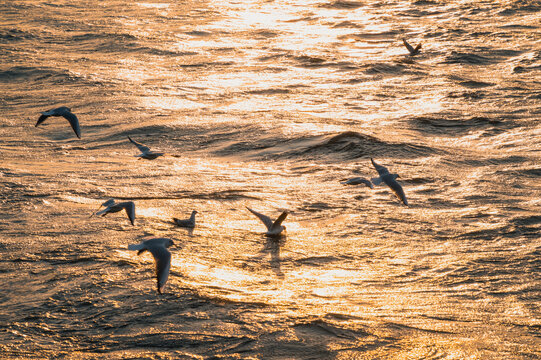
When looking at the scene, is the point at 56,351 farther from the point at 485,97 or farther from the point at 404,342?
the point at 485,97

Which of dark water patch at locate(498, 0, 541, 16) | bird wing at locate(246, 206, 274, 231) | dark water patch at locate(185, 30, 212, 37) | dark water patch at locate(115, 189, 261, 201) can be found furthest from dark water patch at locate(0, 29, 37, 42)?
bird wing at locate(246, 206, 274, 231)

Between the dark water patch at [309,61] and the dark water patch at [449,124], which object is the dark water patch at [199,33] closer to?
the dark water patch at [309,61]

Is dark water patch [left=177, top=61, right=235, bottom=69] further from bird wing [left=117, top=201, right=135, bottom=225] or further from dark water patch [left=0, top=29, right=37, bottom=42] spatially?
bird wing [left=117, top=201, right=135, bottom=225]

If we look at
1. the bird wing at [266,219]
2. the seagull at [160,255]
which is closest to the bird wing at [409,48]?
the bird wing at [266,219]

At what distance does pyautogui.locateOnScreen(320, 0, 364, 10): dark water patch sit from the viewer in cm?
2291

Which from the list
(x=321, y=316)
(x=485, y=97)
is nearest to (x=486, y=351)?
(x=321, y=316)

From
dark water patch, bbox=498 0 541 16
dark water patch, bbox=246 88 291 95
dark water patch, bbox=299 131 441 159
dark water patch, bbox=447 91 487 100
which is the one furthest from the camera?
dark water patch, bbox=498 0 541 16

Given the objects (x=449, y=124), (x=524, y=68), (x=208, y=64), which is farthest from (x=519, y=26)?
(x=208, y=64)

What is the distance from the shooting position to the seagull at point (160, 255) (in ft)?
18.3

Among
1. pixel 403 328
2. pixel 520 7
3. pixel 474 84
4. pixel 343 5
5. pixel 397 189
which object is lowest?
pixel 403 328

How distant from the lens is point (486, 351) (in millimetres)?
5883

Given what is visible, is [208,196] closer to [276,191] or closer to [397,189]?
[276,191]

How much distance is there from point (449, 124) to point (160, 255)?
309 inches

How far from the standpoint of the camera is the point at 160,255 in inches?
233
